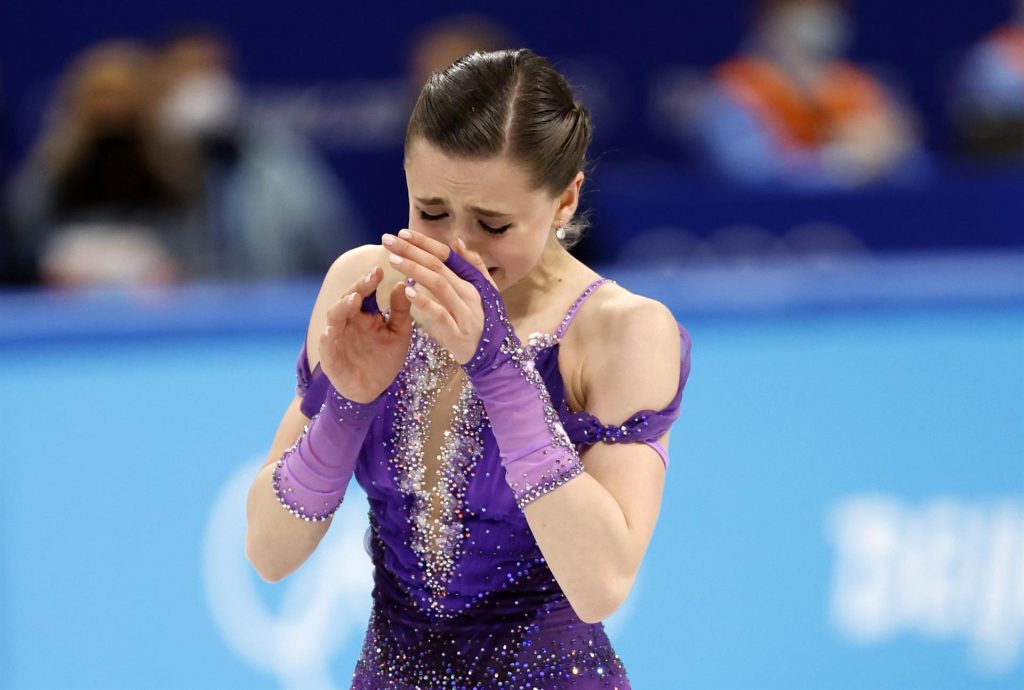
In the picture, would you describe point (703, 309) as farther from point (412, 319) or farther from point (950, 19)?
point (950, 19)

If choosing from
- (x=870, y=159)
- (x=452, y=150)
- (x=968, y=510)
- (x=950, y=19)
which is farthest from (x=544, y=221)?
(x=950, y=19)

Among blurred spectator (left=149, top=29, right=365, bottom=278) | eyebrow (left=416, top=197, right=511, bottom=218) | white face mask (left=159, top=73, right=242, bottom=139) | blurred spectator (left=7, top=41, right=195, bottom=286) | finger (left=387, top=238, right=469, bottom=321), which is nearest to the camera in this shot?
finger (left=387, top=238, right=469, bottom=321)

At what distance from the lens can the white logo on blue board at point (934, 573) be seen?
160 inches

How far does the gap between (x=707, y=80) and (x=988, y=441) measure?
16.3 ft

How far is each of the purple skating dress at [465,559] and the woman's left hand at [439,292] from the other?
0.66 feet

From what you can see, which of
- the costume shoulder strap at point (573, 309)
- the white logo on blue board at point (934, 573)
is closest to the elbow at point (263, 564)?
the costume shoulder strap at point (573, 309)

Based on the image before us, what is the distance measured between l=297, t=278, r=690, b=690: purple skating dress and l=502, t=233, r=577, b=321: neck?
0.06 m

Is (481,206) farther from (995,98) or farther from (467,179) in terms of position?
(995,98)

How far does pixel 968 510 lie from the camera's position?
416 centimetres

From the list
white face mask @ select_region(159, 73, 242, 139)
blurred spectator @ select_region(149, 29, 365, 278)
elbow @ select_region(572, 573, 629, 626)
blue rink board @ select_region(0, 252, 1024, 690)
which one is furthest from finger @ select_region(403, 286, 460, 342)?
white face mask @ select_region(159, 73, 242, 139)

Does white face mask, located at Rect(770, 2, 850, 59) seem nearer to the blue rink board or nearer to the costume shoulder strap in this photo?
the blue rink board

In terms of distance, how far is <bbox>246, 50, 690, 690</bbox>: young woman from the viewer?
2.02 metres

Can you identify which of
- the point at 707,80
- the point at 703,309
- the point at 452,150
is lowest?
the point at 452,150

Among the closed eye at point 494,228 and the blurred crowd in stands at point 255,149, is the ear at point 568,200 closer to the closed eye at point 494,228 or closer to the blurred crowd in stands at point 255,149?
the closed eye at point 494,228
